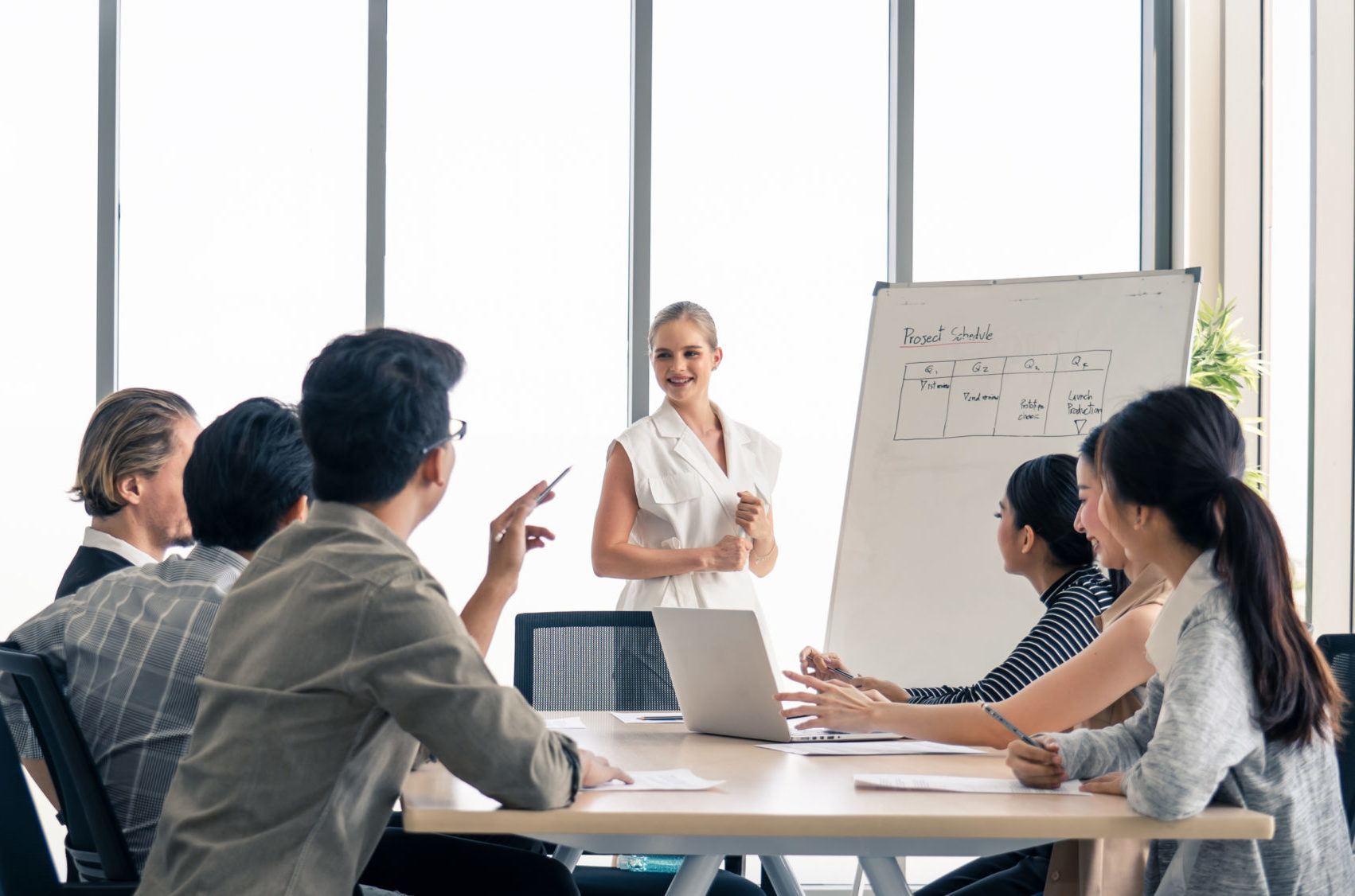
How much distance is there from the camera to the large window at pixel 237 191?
388 centimetres

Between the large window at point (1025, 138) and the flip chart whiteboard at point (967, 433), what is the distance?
909mm

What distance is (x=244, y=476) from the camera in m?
1.61

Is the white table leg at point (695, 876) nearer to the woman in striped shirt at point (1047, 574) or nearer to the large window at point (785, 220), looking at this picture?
the woman in striped shirt at point (1047, 574)

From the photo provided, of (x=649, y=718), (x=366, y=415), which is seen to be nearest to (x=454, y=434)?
(x=366, y=415)

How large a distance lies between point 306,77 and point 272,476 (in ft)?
9.11

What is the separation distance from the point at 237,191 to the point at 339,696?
10.2ft

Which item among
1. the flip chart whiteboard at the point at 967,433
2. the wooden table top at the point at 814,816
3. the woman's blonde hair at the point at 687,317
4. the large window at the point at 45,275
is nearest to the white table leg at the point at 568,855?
the wooden table top at the point at 814,816

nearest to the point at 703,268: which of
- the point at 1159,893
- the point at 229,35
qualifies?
the point at 229,35

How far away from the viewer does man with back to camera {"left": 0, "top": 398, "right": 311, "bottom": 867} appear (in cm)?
152

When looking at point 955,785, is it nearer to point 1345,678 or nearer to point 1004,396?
point 1345,678

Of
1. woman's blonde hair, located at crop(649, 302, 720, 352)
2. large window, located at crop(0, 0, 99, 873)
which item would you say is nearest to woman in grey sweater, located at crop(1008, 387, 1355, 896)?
woman's blonde hair, located at crop(649, 302, 720, 352)

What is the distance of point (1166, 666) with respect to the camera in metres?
1.56

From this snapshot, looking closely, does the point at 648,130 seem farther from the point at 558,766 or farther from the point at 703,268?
the point at 558,766

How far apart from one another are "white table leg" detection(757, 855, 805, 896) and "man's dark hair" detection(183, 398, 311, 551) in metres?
1.12
